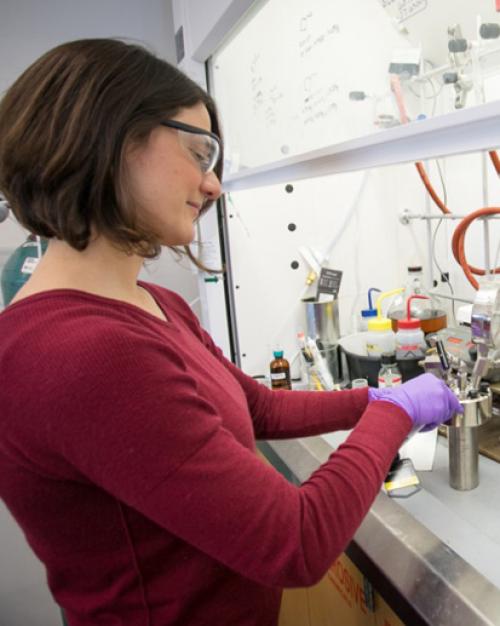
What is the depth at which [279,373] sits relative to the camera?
1522 mm

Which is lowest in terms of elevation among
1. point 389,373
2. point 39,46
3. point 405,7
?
point 389,373

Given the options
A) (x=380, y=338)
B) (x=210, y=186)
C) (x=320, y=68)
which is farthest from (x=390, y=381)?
(x=320, y=68)

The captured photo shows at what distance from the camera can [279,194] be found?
1705mm

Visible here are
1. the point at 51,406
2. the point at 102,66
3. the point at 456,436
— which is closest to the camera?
the point at 51,406

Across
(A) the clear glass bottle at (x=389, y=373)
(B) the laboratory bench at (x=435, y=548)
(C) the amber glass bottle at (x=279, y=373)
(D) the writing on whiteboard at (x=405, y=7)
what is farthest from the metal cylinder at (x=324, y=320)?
(D) the writing on whiteboard at (x=405, y=7)

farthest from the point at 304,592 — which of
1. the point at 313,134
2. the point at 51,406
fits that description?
the point at 313,134

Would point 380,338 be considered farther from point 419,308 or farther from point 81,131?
point 81,131

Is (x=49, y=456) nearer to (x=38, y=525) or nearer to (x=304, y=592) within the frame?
(x=38, y=525)

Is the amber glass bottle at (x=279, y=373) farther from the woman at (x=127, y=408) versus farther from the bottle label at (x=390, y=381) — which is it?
the woman at (x=127, y=408)

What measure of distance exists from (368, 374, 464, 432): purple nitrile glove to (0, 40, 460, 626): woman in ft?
0.17

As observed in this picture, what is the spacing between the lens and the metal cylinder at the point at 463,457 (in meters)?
0.97

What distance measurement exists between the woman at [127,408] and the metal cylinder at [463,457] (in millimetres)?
303

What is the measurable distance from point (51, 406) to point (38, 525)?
0.19 m

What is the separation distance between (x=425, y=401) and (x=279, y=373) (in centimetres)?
72
